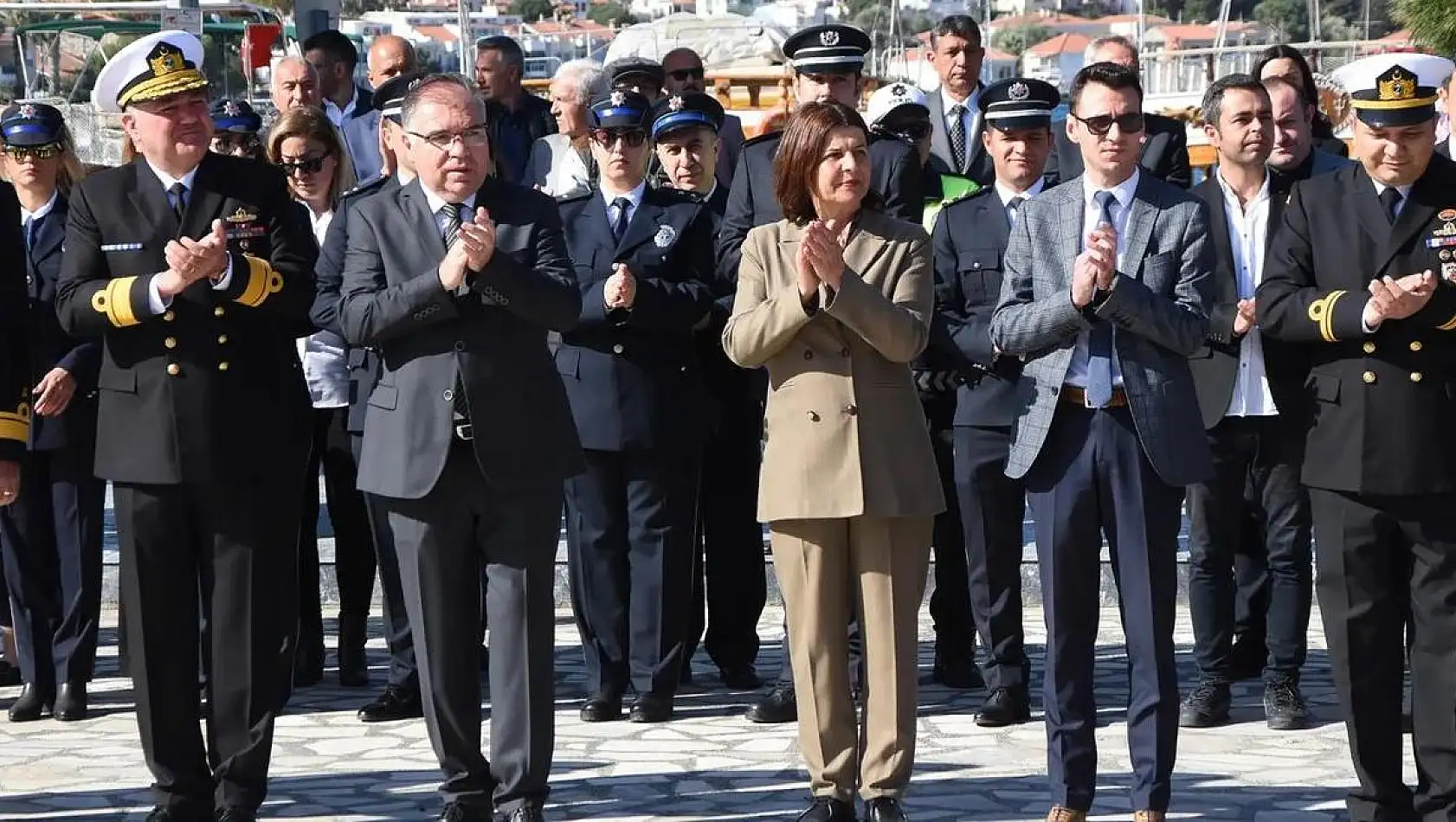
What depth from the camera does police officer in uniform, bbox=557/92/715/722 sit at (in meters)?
8.27

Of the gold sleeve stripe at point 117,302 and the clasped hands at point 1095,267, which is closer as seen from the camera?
the clasped hands at point 1095,267

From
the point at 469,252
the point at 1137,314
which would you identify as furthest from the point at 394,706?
the point at 1137,314

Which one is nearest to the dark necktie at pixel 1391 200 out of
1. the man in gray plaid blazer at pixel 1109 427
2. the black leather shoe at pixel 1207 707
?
the man in gray plaid blazer at pixel 1109 427

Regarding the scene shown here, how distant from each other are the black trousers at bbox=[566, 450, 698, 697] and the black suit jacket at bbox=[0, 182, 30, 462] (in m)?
2.14

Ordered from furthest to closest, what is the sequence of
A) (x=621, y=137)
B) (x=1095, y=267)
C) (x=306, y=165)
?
(x=306, y=165)
(x=621, y=137)
(x=1095, y=267)

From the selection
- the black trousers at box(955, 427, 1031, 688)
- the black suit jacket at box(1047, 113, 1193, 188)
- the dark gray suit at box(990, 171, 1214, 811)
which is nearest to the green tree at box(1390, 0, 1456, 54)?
the black suit jacket at box(1047, 113, 1193, 188)

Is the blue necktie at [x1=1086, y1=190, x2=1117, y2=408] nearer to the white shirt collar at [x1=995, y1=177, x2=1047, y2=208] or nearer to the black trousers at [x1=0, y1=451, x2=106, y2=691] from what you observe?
the white shirt collar at [x1=995, y1=177, x2=1047, y2=208]

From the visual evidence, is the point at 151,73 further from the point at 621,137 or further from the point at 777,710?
the point at 777,710

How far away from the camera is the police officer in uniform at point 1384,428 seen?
6152mm

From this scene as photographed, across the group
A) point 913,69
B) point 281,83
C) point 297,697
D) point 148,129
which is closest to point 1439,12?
point 281,83

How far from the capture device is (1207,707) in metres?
8.07

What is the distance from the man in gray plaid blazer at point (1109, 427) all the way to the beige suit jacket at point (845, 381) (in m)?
0.30

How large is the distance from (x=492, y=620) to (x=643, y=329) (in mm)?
2098

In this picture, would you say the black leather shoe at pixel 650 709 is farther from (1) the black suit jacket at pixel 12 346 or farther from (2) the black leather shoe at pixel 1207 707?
(1) the black suit jacket at pixel 12 346
